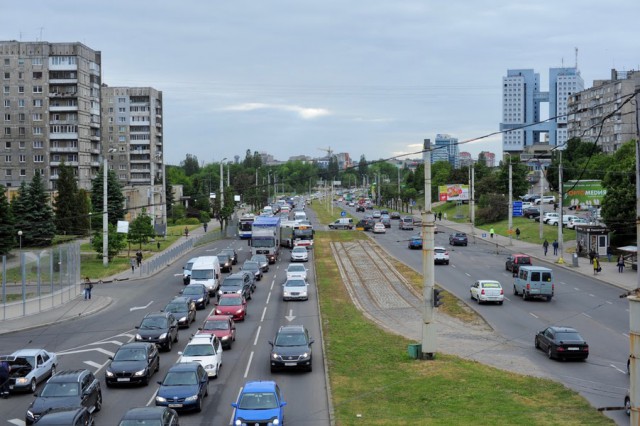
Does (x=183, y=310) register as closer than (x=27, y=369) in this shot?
No

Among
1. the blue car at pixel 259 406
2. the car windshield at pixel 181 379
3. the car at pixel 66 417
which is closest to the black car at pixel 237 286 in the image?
the car windshield at pixel 181 379

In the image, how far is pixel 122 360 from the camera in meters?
25.4

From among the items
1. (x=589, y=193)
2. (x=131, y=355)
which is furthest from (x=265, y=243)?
(x=131, y=355)

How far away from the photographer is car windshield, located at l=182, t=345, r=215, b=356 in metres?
26.4

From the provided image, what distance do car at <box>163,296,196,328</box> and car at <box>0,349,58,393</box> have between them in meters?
10.4

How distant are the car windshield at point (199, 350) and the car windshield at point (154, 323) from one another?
5.38 meters

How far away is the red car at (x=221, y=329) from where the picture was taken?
31.1 m

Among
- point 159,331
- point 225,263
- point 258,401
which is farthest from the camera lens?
point 225,263

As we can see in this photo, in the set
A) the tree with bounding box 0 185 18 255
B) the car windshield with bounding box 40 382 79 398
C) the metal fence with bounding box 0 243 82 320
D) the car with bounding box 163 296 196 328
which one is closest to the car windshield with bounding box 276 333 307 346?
the car windshield with bounding box 40 382 79 398

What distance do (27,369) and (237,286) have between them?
1978cm

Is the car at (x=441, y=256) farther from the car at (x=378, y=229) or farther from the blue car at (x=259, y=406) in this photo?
the blue car at (x=259, y=406)

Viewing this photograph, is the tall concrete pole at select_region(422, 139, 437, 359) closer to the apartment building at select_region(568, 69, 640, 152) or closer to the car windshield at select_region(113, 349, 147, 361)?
the car windshield at select_region(113, 349, 147, 361)

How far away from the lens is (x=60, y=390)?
21266 mm

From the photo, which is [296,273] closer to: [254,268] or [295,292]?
[295,292]
